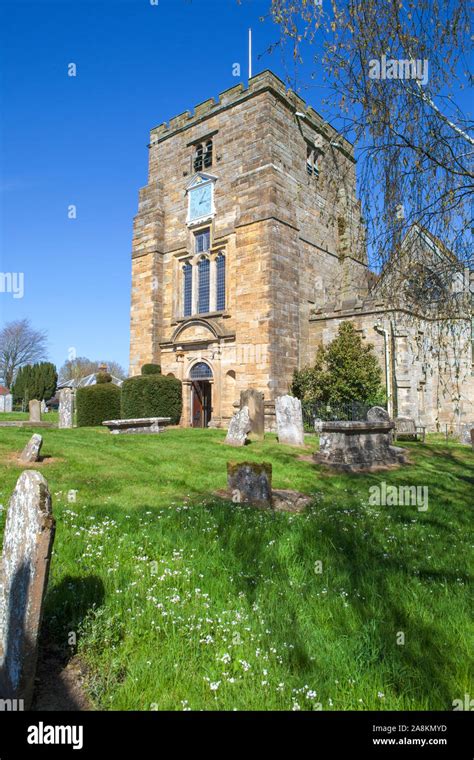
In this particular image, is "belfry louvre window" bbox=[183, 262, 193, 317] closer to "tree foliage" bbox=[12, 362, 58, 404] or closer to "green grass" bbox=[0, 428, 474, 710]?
"green grass" bbox=[0, 428, 474, 710]

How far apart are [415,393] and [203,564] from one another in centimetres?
1661

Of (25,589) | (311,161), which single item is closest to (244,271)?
(311,161)

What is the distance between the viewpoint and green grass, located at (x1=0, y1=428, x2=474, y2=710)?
2.51 metres

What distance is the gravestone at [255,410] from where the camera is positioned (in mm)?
13156

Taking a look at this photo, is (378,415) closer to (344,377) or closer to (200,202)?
(344,377)

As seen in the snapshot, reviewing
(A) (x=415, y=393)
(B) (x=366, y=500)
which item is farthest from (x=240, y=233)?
(B) (x=366, y=500)

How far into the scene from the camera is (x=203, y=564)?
399 centimetres

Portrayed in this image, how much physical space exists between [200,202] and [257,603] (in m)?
20.8

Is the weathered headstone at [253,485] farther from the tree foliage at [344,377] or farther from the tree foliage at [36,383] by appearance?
the tree foliage at [36,383]

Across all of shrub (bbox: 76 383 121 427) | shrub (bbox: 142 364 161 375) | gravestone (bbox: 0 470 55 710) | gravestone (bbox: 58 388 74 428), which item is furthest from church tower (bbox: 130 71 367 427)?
gravestone (bbox: 0 470 55 710)

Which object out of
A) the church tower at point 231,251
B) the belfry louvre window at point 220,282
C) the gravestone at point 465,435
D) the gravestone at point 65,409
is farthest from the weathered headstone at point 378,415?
the gravestone at point 65,409

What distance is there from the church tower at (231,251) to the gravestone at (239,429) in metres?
4.99

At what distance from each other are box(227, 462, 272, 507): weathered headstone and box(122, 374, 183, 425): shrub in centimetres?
1288
